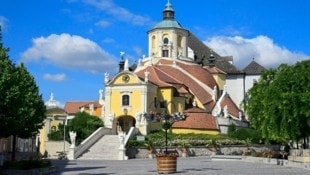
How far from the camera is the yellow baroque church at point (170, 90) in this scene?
65375 mm

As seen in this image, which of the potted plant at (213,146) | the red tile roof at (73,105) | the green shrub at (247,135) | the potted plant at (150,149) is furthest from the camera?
the red tile roof at (73,105)

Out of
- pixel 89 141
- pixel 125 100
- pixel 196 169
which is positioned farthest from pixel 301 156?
pixel 125 100

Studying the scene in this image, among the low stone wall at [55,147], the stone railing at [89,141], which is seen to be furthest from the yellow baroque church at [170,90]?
the low stone wall at [55,147]

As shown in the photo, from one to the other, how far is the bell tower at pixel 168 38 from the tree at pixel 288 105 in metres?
44.5

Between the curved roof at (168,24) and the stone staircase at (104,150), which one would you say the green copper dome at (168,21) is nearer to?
the curved roof at (168,24)

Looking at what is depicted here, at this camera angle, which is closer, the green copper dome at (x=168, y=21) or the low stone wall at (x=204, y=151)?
the low stone wall at (x=204, y=151)

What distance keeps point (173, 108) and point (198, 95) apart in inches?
303

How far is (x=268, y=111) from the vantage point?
38250 mm

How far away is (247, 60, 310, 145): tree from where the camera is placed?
119 ft

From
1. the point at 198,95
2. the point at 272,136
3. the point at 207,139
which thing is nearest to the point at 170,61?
the point at 198,95

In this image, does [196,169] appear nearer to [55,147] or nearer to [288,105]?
[288,105]

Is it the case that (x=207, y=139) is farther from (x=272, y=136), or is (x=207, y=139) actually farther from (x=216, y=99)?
(x=272, y=136)

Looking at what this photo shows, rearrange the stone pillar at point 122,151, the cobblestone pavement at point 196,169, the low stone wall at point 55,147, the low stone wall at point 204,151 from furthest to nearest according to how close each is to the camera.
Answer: the low stone wall at point 55,147 → the low stone wall at point 204,151 → the stone pillar at point 122,151 → the cobblestone pavement at point 196,169

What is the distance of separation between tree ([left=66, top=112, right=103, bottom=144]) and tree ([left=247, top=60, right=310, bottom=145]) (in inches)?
1147
